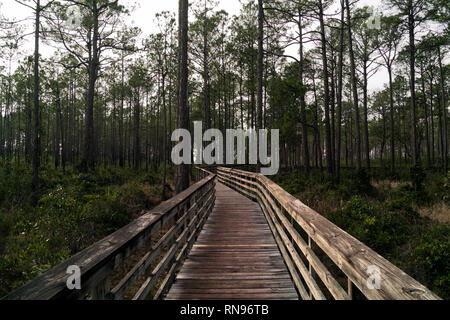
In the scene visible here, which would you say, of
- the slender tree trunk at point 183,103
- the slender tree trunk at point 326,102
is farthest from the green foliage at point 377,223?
the slender tree trunk at point 326,102

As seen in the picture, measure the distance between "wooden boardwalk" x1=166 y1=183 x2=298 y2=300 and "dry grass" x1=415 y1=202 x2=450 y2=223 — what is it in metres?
5.67

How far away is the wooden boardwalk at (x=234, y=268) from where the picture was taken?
305 centimetres

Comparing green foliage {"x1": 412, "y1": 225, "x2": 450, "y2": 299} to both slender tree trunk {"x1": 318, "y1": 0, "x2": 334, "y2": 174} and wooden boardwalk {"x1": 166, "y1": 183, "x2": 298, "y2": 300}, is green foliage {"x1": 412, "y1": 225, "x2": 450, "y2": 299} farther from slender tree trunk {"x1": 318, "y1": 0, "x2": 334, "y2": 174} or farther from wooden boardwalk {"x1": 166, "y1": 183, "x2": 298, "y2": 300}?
slender tree trunk {"x1": 318, "y1": 0, "x2": 334, "y2": 174}

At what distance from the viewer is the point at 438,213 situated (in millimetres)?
7562

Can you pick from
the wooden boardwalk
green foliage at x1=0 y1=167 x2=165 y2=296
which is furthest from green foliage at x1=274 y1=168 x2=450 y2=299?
green foliage at x1=0 y1=167 x2=165 y2=296

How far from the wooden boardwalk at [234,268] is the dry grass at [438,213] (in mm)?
5673

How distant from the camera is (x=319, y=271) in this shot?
223 cm

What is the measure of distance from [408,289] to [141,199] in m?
12.3

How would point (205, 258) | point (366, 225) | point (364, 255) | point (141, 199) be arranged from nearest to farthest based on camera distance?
point (364, 255) → point (205, 258) → point (366, 225) → point (141, 199)

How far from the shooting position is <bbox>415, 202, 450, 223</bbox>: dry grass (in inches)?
281

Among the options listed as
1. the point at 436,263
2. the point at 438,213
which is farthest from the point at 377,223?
the point at 438,213

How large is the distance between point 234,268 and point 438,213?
7.81m
